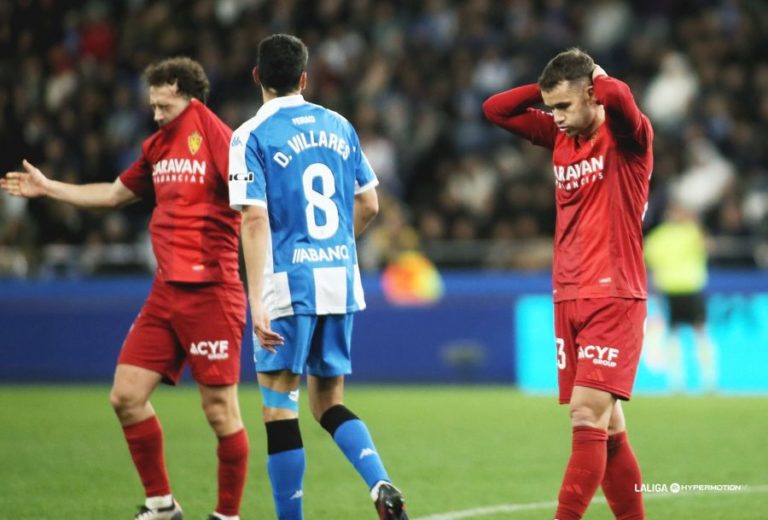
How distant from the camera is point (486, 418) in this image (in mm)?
12242

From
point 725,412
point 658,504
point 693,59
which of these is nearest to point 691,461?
point 658,504

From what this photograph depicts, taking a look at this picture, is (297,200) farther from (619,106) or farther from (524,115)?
(619,106)

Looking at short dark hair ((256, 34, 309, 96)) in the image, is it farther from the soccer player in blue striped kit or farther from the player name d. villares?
the player name d. villares

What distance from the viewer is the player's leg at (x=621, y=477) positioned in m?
5.92

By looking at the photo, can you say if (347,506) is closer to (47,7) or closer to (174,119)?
(174,119)

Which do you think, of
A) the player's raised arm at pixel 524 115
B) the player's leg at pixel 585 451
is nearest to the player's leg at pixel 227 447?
the player's leg at pixel 585 451

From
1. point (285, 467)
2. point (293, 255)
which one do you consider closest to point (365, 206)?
point (293, 255)

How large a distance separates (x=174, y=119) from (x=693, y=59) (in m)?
13.2

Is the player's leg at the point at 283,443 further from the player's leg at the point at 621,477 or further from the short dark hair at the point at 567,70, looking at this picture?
the short dark hair at the point at 567,70

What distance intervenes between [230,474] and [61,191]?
1844 millimetres

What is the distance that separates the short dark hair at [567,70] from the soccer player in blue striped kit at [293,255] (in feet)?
3.35

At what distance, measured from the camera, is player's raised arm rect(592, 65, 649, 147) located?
17.9ft

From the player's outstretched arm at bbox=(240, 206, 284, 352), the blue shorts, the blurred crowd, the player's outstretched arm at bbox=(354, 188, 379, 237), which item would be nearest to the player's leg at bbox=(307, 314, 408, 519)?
the blue shorts

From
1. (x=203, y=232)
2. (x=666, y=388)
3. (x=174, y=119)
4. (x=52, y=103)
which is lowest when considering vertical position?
(x=666, y=388)
